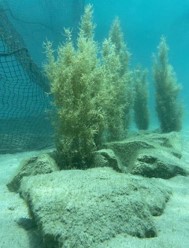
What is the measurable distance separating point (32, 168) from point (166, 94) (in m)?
8.34

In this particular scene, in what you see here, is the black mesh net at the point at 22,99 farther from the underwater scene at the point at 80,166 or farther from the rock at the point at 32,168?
the rock at the point at 32,168

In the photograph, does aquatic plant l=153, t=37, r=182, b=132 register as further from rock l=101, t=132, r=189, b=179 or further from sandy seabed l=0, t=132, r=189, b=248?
sandy seabed l=0, t=132, r=189, b=248

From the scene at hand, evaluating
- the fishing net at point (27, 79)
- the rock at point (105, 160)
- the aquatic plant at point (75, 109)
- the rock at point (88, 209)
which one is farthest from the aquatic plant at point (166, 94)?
the rock at point (88, 209)

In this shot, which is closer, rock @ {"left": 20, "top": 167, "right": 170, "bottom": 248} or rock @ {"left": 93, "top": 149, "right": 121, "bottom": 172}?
rock @ {"left": 20, "top": 167, "right": 170, "bottom": 248}

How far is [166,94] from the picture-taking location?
11.8m

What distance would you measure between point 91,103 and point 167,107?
734 centimetres

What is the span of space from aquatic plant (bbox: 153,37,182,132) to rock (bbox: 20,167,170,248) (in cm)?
825

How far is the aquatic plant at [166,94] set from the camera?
11.5 metres

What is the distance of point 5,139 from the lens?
762 cm

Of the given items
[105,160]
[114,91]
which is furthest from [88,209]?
[114,91]

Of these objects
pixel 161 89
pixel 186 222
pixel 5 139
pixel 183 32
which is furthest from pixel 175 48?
pixel 186 222

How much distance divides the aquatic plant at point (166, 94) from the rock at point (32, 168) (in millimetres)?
7678

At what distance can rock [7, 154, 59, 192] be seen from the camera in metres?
4.22

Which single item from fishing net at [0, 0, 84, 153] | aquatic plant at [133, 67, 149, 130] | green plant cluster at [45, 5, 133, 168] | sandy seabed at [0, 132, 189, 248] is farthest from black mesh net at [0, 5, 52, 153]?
aquatic plant at [133, 67, 149, 130]
